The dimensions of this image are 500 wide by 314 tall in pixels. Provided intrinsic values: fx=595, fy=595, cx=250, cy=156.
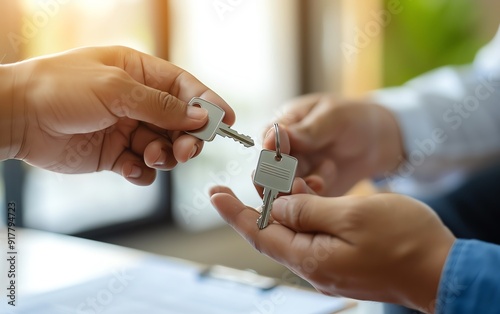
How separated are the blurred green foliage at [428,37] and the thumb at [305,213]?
4.16 ft

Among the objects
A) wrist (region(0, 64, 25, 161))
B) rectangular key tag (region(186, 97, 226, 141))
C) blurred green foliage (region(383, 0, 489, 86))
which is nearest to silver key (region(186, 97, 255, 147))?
rectangular key tag (region(186, 97, 226, 141))

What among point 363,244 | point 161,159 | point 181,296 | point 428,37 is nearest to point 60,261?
point 181,296

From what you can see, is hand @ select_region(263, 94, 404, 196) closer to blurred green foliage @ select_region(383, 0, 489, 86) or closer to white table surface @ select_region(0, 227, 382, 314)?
white table surface @ select_region(0, 227, 382, 314)

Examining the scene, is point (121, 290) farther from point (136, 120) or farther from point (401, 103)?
point (401, 103)

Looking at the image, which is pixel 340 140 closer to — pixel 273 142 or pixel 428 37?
pixel 273 142

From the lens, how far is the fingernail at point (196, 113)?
490mm

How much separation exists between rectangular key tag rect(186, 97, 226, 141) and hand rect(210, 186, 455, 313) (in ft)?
0.27

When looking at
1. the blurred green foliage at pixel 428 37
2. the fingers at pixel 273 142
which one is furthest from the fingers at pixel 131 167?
the blurred green foliage at pixel 428 37

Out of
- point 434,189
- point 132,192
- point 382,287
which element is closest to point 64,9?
point 132,192

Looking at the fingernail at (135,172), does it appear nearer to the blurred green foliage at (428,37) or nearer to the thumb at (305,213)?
the thumb at (305,213)

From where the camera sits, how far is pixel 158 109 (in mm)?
484

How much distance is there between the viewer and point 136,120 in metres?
0.53

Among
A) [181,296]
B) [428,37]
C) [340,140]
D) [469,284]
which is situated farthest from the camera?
[428,37]

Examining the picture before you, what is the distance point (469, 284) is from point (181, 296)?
311 mm
